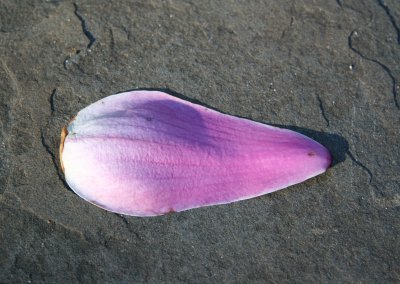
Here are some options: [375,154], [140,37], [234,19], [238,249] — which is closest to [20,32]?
[140,37]

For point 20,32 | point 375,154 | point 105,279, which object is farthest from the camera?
point 20,32

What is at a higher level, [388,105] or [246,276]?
[388,105]

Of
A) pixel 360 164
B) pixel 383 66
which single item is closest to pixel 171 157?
pixel 360 164

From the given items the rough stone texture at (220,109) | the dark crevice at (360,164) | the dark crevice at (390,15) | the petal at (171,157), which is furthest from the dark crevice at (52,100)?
the dark crevice at (390,15)

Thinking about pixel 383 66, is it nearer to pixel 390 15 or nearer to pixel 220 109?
pixel 390 15

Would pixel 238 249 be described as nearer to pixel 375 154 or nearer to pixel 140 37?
pixel 375 154

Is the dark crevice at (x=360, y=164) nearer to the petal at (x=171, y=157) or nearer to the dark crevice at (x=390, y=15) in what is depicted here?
the petal at (x=171, y=157)
